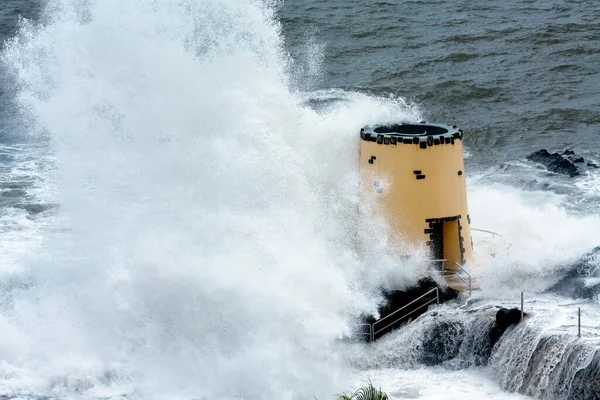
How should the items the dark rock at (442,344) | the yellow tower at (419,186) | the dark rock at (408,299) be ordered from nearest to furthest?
the dark rock at (442,344), the dark rock at (408,299), the yellow tower at (419,186)

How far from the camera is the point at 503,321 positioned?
19516mm

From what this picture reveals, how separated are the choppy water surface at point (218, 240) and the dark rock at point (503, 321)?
0.27 metres

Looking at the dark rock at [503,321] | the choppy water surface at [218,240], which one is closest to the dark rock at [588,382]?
the choppy water surface at [218,240]

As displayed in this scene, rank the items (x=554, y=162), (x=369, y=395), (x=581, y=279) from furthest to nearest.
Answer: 1. (x=554, y=162)
2. (x=581, y=279)
3. (x=369, y=395)

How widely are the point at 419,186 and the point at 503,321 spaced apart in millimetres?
2923

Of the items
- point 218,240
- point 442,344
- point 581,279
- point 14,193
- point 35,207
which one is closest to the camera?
point 442,344

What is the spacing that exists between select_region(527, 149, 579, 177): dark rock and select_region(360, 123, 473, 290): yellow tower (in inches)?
360

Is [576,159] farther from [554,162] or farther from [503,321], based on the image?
[503,321]

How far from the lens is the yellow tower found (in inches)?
829

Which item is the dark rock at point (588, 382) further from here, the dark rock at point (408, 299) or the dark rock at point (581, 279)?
the dark rock at point (408, 299)

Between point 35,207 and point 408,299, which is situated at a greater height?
point 35,207

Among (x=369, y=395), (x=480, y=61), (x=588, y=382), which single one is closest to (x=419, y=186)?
(x=588, y=382)

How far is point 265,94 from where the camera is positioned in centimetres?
2311

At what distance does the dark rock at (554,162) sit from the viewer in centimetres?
3019
